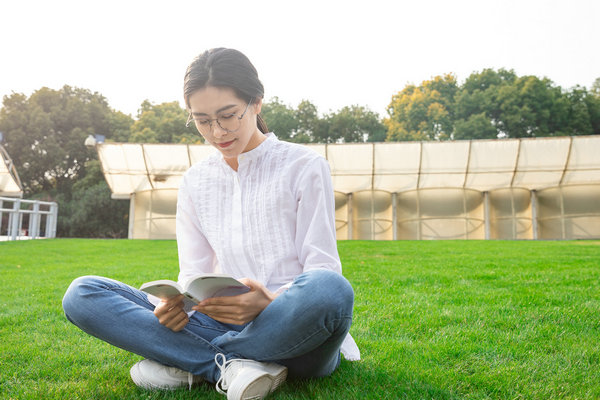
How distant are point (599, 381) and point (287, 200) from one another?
62.3 inches

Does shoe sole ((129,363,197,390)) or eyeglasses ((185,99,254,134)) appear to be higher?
eyeglasses ((185,99,254,134))

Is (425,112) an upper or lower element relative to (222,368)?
upper

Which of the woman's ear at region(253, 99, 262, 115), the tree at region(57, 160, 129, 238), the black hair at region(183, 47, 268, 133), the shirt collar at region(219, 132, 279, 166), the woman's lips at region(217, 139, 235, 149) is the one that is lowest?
the tree at region(57, 160, 129, 238)

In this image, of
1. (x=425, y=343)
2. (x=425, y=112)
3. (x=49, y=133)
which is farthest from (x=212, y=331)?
(x=425, y=112)

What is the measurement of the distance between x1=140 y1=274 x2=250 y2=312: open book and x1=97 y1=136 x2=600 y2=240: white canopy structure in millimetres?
17420

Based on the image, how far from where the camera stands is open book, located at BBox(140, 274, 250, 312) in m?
1.75

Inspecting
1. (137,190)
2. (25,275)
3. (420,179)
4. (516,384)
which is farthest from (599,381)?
(137,190)

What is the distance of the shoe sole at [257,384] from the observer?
6.13 ft

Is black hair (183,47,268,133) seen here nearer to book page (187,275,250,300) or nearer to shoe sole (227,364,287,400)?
book page (187,275,250,300)

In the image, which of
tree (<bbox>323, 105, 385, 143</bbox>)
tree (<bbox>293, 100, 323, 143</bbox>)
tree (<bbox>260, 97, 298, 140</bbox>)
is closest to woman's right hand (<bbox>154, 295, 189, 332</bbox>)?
tree (<bbox>260, 97, 298, 140</bbox>)

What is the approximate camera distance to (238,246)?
7.55 feet

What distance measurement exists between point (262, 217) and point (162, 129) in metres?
32.5

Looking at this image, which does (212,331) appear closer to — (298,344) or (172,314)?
(172,314)

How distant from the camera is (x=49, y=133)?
32.3m
